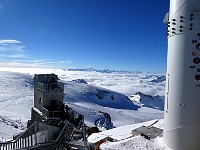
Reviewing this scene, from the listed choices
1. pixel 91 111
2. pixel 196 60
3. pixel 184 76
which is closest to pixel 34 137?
pixel 184 76

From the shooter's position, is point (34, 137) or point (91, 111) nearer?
point (34, 137)

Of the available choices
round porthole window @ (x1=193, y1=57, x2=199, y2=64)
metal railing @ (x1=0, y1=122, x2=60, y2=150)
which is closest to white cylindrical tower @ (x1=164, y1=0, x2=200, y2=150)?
round porthole window @ (x1=193, y1=57, x2=199, y2=64)

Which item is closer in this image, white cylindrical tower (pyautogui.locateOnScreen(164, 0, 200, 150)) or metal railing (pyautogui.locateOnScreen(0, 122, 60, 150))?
metal railing (pyautogui.locateOnScreen(0, 122, 60, 150))

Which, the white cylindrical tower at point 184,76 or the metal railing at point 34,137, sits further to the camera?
the white cylindrical tower at point 184,76

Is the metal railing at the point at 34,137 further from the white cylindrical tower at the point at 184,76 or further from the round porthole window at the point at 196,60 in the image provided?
the round porthole window at the point at 196,60

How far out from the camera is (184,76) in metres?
13.1

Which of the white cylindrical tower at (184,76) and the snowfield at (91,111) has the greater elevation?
the white cylindrical tower at (184,76)

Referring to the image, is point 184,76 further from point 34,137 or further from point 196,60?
point 34,137

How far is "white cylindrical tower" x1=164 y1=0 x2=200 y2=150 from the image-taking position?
12867mm

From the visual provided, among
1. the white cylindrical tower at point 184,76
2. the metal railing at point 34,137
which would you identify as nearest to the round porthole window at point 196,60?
the white cylindrical tower at point 184,76

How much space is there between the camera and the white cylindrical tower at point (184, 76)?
12867mm

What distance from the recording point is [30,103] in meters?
69.6

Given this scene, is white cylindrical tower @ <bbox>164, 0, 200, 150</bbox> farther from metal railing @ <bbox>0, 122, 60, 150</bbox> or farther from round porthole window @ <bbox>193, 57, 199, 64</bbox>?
metal railing @ <bbox>0, 122, 60, 150</bbox>

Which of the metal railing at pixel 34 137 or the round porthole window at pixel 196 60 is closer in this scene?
the metal railing at pixel 34 137
